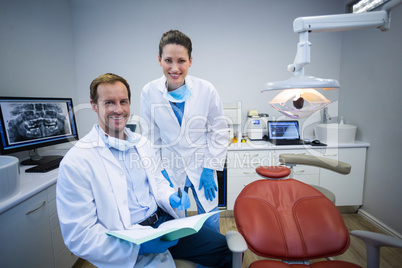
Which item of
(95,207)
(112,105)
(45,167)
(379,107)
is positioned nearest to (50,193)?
(45,167)

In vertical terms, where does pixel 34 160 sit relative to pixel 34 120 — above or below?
below

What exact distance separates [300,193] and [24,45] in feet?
8.35

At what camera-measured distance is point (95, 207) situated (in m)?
0.93

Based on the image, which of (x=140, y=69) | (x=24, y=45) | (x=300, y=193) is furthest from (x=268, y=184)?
(x=24, y=45)

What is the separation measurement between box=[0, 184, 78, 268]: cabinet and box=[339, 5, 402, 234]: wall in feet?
9.68

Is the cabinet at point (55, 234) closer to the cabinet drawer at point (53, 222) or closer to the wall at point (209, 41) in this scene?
the cabinet drawer at point (53, 222)

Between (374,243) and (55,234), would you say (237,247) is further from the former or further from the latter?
(55,234)

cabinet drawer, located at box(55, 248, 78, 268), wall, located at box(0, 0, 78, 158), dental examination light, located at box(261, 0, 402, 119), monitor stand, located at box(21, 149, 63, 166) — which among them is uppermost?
wall, located at box(0, 0, 78, 158)

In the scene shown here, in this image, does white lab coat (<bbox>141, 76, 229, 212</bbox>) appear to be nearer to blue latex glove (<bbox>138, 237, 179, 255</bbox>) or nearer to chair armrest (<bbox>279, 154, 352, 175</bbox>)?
chair armrest (<bbox>279, 154, 352, 175</bbox>)

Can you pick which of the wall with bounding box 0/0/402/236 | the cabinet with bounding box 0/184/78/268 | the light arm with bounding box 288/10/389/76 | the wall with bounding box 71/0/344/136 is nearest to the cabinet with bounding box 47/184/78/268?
the cabinet with bounding box 0/184/78/268

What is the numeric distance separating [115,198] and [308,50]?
105cm

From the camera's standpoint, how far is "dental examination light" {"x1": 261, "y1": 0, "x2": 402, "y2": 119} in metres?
0.79

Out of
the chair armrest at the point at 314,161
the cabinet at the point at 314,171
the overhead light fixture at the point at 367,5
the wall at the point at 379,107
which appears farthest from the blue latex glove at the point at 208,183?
the overhead light fixture at the point at 367,5

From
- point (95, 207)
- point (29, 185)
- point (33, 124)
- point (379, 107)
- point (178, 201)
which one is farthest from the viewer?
point (379, 107)
